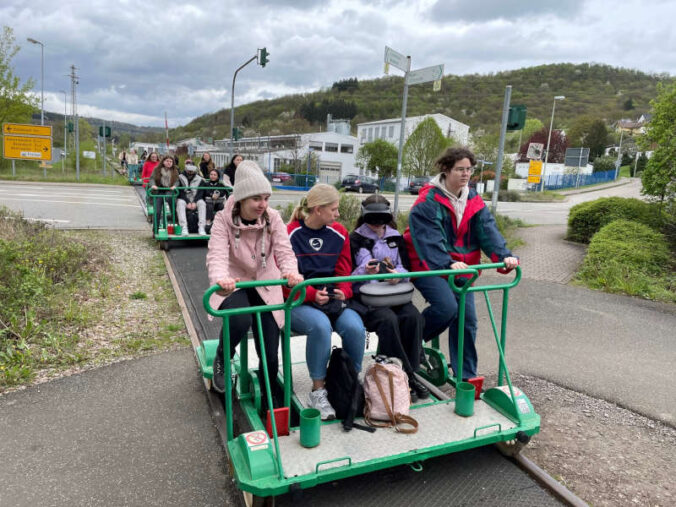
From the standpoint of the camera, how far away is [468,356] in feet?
12.1

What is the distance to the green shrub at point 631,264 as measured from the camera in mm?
7871

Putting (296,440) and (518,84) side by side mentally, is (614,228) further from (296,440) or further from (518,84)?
(518,84)

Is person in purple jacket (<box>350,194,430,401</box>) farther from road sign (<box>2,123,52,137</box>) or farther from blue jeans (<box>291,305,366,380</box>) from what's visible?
road sign (<box>2,123,52,137</box>)

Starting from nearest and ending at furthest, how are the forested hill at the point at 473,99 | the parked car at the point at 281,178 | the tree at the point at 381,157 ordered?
the parked car at the point at 281,178 → the tree at the point at 381,157 → the forested hill at the point at 473,99

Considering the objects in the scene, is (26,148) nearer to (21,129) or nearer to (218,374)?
(21,129)

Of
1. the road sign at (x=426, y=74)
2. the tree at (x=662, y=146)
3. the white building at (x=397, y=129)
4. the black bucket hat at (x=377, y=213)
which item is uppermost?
the white building at (x=397, y=129)

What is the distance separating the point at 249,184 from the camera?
321cm

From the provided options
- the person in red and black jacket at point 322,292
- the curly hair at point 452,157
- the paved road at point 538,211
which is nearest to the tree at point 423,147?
the paved road at point 538,211

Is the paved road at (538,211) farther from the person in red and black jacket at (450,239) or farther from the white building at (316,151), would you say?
the white building at (316,151)

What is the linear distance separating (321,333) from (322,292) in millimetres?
331

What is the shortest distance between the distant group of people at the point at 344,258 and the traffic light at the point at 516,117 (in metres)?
6.06

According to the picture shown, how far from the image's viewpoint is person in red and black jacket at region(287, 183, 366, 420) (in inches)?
124

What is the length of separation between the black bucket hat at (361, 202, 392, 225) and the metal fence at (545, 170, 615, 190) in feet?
161

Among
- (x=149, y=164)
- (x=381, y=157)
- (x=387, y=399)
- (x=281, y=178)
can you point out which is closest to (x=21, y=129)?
(x=149, y=164)
